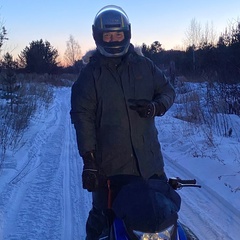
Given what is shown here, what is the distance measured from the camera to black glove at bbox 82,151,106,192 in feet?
7.88

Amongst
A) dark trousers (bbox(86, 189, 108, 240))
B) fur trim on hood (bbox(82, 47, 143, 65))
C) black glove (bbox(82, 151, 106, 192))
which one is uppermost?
fur trim on hood (bbox(82, 47, 143, 65))

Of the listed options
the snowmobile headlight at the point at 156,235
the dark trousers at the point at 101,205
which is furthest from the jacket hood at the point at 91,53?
the snowmobile headlight at the point at 156,235

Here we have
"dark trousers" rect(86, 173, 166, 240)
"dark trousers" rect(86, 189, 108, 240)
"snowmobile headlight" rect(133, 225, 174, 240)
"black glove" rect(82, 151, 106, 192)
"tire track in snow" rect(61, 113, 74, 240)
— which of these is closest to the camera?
A: "snowmobile headlight" rect(133, 225, 174, 240)

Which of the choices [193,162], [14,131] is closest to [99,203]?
[193,162]

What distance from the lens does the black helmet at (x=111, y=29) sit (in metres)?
2.61

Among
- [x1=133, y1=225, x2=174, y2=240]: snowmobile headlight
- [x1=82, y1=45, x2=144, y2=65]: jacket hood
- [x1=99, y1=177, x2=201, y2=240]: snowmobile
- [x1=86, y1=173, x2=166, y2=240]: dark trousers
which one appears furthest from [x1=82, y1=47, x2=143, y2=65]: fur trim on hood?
[x1=133, y1=225, x2=174, y2=240]: snowmobile headlight

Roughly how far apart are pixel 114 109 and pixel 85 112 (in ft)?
0.64

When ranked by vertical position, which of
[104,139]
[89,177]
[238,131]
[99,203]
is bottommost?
A: [238,131]

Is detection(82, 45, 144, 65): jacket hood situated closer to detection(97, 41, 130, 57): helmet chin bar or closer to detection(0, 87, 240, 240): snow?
detection(97, 41, 130, 57): helmet chin bar

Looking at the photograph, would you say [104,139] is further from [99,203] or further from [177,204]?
[177,204]

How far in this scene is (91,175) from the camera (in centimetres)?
240

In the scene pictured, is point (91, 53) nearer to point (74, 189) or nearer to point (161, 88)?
point (161, 88)

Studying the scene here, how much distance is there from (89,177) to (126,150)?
12.7 inches

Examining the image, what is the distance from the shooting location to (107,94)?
2.56 m
